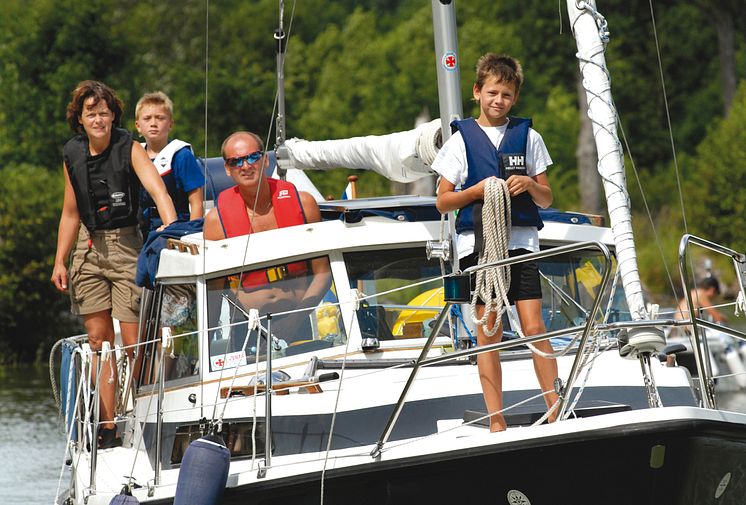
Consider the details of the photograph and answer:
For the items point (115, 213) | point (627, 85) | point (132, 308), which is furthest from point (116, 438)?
point (627, 85)

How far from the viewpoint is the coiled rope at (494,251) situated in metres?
6.42

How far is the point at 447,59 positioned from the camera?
8.44m

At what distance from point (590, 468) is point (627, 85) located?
119ft

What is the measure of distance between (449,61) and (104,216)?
227 cm

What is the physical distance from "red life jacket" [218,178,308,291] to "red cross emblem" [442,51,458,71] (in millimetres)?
1148

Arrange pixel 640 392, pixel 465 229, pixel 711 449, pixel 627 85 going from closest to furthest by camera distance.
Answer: pixel 711 449
pixel 465 229
pixel 640 392
pixel 627 85

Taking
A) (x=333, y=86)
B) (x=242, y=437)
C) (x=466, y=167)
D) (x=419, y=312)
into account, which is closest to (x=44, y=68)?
(x=333, y=86)

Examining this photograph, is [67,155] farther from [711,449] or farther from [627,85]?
[627,85]

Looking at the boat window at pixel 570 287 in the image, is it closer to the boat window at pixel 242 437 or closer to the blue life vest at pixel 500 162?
the blue life vest at pixel 500 162

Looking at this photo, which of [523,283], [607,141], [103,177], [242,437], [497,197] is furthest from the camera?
[103,177]

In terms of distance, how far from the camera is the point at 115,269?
8.74 meters

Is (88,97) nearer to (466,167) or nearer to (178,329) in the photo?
(178,329)

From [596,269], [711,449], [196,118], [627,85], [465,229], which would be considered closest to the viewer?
[711,449]

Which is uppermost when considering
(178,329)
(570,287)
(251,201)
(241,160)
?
(241,160)
